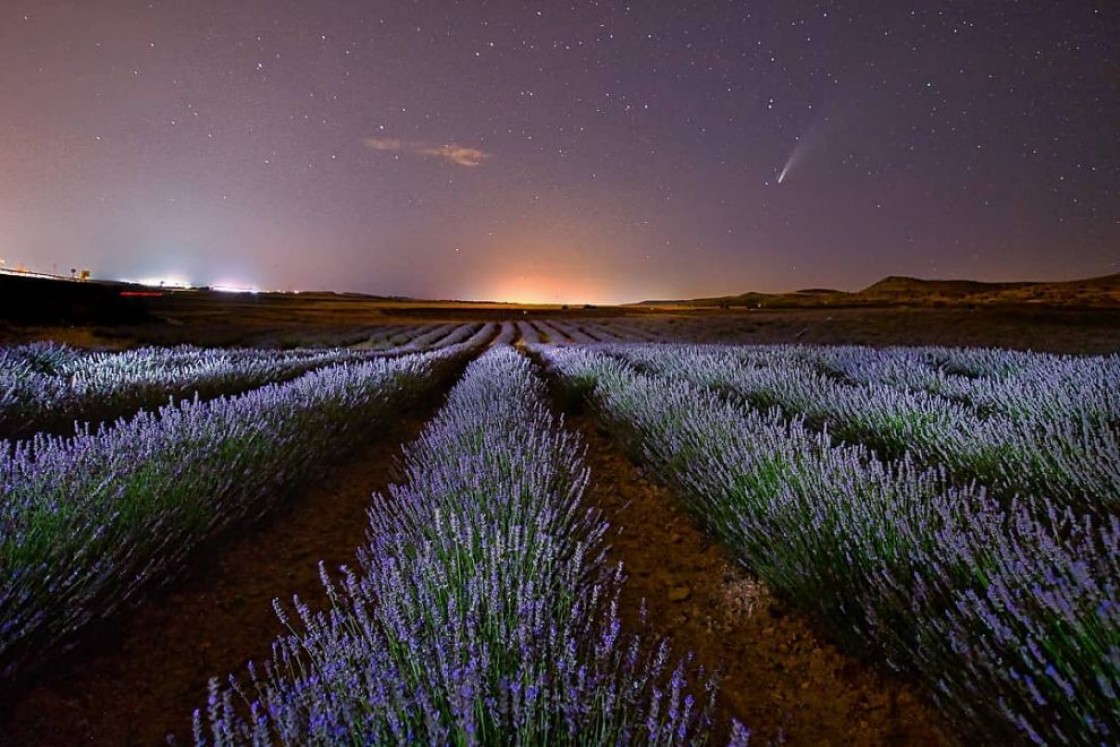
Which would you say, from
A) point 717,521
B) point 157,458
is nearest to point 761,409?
point 717,521

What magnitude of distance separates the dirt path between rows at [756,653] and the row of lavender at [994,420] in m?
0.87

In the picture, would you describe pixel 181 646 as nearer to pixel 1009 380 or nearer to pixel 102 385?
pixel 102 385

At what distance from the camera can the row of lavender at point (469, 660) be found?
1.04 metres

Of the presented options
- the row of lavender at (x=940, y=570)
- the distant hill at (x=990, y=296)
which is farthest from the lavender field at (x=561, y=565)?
the distant hill at (x=990, y=296)

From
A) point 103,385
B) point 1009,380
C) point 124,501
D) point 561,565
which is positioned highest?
point 1009,380

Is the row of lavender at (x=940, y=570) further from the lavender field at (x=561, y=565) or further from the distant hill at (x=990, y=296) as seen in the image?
the distant hill at (x=990, y=296)

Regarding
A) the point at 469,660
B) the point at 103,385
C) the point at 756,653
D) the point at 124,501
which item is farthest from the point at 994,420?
the point at 103,385

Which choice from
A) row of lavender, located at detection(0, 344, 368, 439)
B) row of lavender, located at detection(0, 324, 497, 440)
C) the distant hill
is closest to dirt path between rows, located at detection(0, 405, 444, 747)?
row of lavender, located at detection(0, 324, 497, 440)

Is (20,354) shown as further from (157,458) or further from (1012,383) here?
(1012,383)

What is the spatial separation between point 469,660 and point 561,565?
3.24 ft

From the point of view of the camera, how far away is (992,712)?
1307 mm

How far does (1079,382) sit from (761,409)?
7.45ft

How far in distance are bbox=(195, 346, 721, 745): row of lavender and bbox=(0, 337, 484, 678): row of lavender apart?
58 centimetres

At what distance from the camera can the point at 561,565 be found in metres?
2.18
